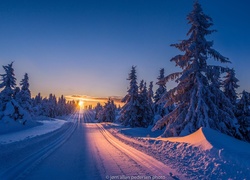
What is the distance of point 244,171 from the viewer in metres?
5.91

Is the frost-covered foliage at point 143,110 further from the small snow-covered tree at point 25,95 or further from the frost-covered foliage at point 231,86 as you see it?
the small snow-covered tree at point 25,95

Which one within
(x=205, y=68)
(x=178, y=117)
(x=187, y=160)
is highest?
(x=205, y=68)

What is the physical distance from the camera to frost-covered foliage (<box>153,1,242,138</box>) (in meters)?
13.4

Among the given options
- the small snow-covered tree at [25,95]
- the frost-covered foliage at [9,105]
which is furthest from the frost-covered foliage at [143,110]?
the small snow-covered tree at [25,95]

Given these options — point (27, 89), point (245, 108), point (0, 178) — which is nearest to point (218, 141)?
point (0, 178)

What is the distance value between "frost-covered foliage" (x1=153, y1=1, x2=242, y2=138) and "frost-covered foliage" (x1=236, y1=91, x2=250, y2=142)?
9.88 m

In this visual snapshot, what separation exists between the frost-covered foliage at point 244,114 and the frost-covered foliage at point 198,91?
9.88 m

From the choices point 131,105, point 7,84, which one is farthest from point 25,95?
point 131,105

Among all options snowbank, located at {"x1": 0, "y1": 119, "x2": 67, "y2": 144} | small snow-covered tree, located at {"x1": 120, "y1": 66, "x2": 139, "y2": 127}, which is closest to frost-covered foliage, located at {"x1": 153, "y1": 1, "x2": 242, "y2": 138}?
snowbank, located at {"x1": 0, "y1": 119, "x2": 67, "y2": 144}

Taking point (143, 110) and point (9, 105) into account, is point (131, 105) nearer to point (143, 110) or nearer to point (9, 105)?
point (143, 110)

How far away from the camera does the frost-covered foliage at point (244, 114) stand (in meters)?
22.4

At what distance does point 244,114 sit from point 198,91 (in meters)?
13.9

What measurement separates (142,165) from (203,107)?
8044 mm

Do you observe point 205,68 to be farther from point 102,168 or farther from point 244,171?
point 102,168
